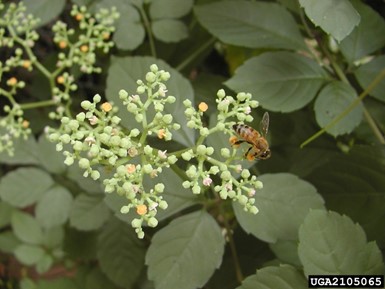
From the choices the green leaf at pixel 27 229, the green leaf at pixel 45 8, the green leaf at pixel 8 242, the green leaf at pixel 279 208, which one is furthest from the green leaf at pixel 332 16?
the green leaf at pixel 8 242

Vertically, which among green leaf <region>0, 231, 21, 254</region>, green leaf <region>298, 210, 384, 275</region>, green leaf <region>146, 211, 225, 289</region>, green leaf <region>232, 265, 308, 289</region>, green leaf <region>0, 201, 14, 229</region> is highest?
green leaf <region>298, 210, 384, 275</region>

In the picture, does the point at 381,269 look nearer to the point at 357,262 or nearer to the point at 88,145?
the point at 357,262

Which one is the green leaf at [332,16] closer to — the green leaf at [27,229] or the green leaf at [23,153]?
the green leaf at [23,153]

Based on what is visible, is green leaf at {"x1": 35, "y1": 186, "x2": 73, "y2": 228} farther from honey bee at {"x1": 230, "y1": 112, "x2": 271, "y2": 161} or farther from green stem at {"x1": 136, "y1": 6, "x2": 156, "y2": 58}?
honey bee at {"x1": 230, "y1": 112, "x2": 271, "y2": 161}

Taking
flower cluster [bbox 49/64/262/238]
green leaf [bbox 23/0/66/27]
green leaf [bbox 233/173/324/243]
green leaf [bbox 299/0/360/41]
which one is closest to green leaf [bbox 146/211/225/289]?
green leaf [bbox 233/173/324/243]

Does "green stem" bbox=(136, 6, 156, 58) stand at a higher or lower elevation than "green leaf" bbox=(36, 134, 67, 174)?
higher

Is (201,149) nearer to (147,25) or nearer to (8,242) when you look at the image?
(147,25)
